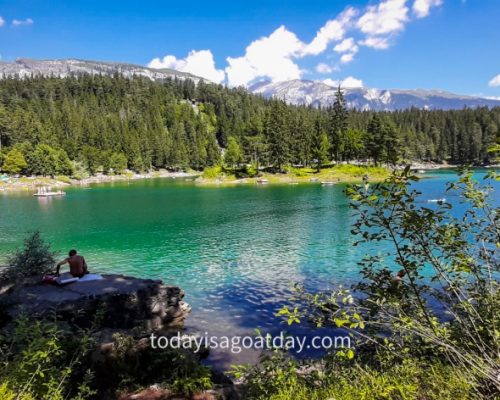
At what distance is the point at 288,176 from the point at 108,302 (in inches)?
3823

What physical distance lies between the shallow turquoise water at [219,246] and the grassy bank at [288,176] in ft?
141

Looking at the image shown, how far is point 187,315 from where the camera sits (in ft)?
59.2

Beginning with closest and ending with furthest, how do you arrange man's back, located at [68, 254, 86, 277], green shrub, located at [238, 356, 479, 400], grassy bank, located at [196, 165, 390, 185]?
green shrub, located at [238, 356, 479, 400] → man's back, located at [68, 254, 86, 277] → grassy bank, located at [196, 165, 390, 185]

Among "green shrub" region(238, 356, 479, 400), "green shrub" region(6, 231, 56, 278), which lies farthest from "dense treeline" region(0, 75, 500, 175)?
"green shrub" region(238, 356, 479, 400)

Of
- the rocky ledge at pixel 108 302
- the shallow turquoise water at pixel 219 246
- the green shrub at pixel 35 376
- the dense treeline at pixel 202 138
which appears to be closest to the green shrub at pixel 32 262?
the rocky ledge at pixel 108 302

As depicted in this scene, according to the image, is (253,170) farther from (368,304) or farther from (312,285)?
(368,304)

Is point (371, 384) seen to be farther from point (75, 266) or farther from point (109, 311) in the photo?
point (75, 266)

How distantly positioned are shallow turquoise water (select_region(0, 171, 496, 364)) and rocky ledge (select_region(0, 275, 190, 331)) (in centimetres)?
131

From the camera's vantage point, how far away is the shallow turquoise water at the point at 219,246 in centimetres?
1988

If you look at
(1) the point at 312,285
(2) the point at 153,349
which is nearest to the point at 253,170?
(1) the point at 312,285

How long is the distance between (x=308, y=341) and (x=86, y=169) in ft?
478

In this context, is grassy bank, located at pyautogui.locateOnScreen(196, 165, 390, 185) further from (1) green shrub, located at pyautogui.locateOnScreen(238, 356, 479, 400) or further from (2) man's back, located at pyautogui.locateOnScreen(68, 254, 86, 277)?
(1) green shrub, located at pyautogui.locateOnScreen(238, 356, 479, 400)

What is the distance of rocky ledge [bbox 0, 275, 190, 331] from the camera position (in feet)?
45.9

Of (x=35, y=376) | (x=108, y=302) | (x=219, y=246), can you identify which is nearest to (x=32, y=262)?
(x=108, y=302)
